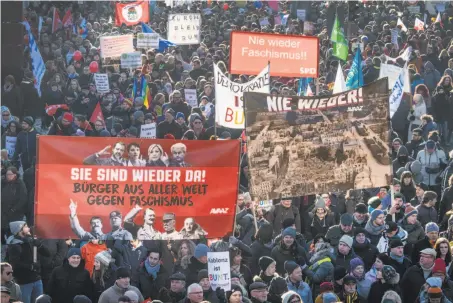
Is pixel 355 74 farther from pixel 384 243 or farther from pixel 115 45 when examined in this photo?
pixel 115 45

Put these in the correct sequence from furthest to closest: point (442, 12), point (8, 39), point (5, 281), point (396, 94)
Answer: point (442, 12)
point (8, 39)
point (396, 94)
point (5, 281)

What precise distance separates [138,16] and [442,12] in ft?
25.3

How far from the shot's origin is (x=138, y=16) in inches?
1170

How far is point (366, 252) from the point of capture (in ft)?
41.5

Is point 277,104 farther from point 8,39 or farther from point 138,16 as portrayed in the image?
point 138,16

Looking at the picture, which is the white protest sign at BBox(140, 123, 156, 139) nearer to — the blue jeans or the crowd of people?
the crowd of people

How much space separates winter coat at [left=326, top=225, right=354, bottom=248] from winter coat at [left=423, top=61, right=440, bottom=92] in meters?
9.84

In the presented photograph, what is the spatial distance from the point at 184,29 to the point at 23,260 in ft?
46.4

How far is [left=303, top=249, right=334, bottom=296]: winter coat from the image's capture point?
12.1 m

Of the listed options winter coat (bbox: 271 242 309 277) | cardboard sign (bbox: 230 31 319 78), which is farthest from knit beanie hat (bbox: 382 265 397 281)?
cardboard sign (bbox: 230 31 319 78)

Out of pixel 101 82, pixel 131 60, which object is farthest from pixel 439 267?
pixel 131 60

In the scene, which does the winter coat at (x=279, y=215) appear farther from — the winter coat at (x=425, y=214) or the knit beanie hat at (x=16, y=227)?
the knit beanie hat at (x=16, y=227)

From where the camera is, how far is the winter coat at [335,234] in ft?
42.2

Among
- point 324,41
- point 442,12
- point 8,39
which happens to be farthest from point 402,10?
point 8,39
